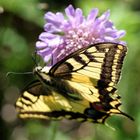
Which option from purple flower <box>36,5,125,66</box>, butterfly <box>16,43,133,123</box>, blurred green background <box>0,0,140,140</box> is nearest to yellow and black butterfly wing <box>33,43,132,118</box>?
butterfly <box>16,43,133,123</box>

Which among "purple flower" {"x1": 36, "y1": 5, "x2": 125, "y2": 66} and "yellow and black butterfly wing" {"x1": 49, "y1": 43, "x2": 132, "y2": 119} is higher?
"purple flower" {"x1": 36, "y1": 5, "x2": 125, "y2": 66}

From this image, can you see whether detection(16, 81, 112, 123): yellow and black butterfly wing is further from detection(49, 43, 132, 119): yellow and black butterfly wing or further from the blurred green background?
the blurred green background

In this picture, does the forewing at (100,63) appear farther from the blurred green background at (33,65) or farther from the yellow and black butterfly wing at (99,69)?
the blurred green background at (33,65)

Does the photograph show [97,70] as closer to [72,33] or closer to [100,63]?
[100,63]

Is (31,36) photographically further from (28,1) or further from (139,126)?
(139,126)

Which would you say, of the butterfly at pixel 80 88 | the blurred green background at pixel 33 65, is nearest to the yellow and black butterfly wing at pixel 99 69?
the butterfly at pixel 80 88

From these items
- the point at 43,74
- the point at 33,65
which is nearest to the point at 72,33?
the point at 43,74
